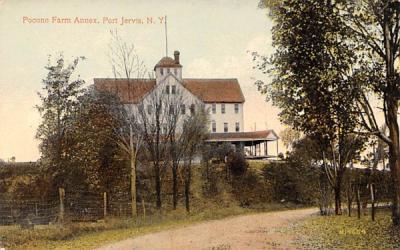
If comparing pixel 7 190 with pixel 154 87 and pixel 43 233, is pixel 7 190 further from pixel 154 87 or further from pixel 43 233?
pixel 154 87

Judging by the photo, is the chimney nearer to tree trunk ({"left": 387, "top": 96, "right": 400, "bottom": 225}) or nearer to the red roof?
the red roof

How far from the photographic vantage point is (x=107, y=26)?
5.33m

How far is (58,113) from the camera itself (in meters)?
5.62

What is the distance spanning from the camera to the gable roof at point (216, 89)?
5.54 m

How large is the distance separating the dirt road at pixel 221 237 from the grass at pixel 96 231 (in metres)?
0.13

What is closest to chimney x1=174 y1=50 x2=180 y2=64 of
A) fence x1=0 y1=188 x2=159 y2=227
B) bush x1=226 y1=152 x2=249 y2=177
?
bush x1=226 y1=152 x2=249 y2=177

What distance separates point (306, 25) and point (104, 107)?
7.60 ft

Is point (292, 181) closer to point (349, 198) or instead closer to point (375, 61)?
point (349, 198)

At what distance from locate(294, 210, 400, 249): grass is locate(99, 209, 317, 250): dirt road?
0.68ft

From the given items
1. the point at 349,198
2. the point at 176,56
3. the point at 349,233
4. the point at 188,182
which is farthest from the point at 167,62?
the point at 349,198

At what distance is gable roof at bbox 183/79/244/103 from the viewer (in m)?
5.54

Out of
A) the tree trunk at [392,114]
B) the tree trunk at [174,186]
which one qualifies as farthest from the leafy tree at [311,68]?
the tree trunk at [174,186]

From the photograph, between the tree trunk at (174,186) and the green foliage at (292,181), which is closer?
the tree trunk at (174,186)

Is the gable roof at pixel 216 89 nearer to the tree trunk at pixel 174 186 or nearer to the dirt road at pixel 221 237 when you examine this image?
the tree trunk at pixel 174 186
